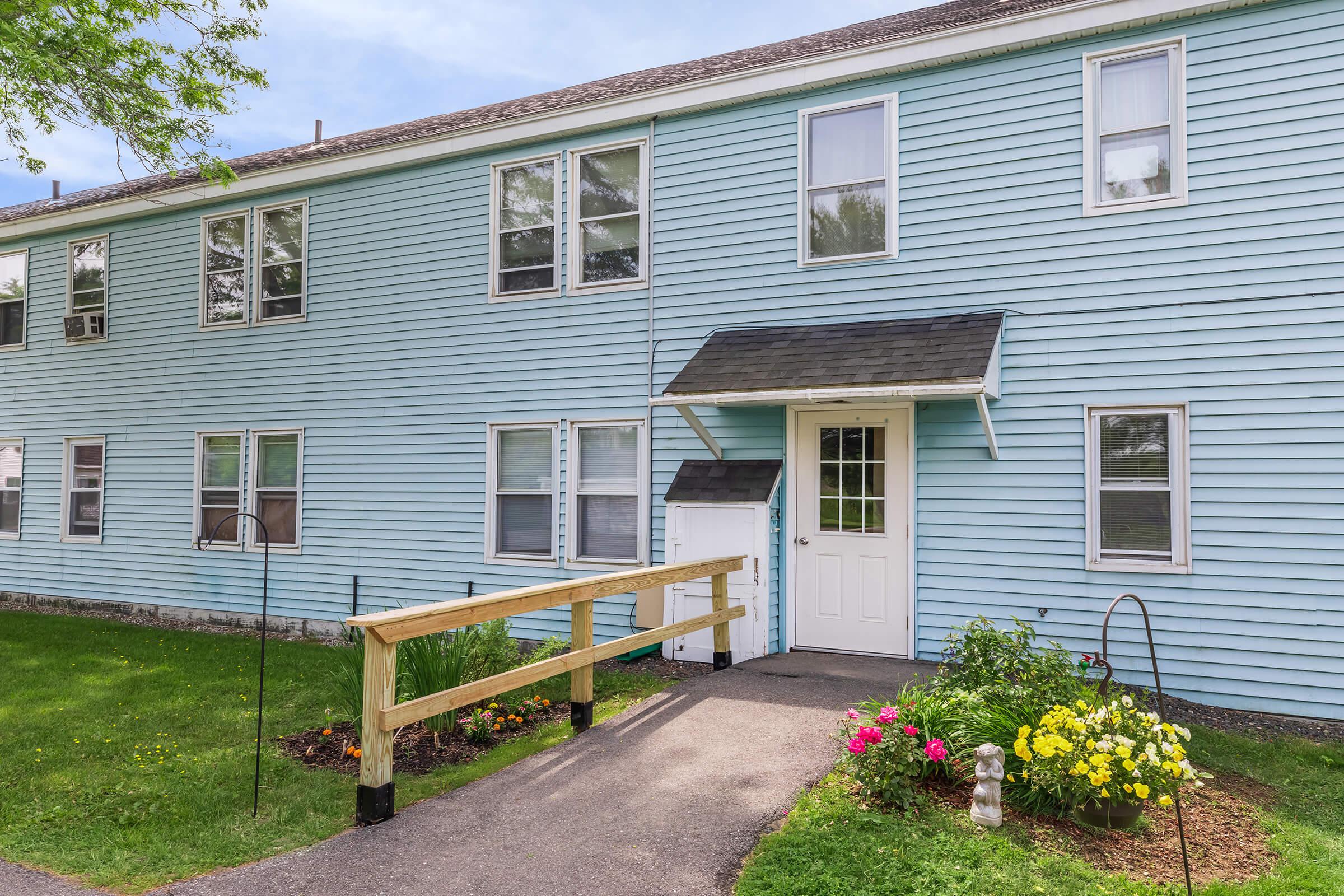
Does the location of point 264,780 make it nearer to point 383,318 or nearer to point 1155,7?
point 383,318

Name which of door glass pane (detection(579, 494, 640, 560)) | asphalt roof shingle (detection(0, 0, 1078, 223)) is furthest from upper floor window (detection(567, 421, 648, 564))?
asphalt roof shingle (detection(0, 0, 1078, 223))

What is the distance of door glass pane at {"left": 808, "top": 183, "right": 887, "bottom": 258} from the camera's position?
7699 millimetres

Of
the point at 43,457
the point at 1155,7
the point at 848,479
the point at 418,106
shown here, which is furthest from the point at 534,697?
the point at 43,457

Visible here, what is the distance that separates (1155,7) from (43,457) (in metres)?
14.8

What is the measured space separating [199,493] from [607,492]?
609 cm

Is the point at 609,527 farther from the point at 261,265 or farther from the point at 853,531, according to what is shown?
the point at 261,265

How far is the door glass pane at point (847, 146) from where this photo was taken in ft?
25.3

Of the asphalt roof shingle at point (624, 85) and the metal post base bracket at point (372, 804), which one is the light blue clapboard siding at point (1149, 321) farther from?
the metal post base bracket at point (372, 804)

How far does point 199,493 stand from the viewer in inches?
437

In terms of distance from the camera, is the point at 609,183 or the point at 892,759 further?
the point at 609,183

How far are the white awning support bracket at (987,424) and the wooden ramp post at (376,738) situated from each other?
4433 millimetres

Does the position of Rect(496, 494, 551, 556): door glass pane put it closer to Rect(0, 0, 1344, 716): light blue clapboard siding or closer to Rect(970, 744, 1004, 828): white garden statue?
Rect(0, 0, 1344, 716): light blue clapboard siding

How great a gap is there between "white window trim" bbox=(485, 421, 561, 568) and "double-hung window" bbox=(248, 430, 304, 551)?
2.83 meters

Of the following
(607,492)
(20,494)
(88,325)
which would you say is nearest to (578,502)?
(607,492)
